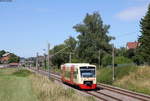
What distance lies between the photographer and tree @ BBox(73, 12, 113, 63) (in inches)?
3651

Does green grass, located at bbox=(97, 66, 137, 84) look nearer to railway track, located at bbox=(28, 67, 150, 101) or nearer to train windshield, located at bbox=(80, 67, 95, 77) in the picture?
train windshield, located at bbox=(80, 67, 95, 77)

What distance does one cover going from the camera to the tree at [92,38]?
92.7 metres

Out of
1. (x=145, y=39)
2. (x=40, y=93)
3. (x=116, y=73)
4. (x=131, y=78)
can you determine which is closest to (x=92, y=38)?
(x=145, y=39)

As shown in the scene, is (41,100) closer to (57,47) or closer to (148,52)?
(148,52)

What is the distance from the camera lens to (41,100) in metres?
22.7

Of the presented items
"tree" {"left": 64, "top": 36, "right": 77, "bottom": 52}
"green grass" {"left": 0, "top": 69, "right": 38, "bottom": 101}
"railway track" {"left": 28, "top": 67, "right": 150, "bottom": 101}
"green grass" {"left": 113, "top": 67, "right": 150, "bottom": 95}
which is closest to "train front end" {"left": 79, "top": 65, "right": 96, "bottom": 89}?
"railway track" {"left": 28, "top": 67, "right": 150, "bottom": 101}

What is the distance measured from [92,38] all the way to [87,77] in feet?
191

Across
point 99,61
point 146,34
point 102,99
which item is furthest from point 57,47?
point 102,99

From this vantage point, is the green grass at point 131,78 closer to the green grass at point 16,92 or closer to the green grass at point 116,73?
the green grass at point 116,73

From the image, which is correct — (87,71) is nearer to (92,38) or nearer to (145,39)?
(145,39)

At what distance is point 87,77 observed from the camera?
121 feet

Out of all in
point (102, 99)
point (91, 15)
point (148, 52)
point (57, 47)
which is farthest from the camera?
point (57, 47)

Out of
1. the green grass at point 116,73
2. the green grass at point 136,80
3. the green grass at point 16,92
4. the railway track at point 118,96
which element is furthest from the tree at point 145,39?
the railway track at point 118,96

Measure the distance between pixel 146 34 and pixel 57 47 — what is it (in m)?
71.3
